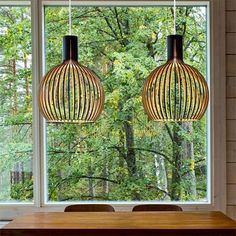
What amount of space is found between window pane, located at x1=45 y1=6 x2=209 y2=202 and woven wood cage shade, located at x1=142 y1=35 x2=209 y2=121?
1035mm

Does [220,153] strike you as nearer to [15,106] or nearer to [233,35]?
[233,35]

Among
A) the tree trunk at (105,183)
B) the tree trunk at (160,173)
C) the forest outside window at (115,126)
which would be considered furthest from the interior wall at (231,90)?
the tree trunk at (105,183)

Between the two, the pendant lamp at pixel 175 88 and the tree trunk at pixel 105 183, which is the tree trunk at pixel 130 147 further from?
the pendant lamp at pixel 175 88

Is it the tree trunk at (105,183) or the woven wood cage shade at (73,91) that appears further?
the tree trunk at (105,183)

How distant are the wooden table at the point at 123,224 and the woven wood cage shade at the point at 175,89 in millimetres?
615

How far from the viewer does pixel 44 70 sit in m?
2.94

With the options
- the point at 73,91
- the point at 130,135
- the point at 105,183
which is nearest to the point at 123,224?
the point at 73,91

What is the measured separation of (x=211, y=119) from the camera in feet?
9.44

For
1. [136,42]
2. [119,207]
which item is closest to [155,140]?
[119,207]

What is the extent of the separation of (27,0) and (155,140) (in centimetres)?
159

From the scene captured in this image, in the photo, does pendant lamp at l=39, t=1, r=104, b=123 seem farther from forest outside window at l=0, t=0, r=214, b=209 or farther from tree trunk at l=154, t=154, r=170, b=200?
tree trunk at l=154, t=154, r=170, b=200

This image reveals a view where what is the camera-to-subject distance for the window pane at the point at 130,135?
2992 millimetres

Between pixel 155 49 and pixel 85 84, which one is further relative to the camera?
pixel 155 49

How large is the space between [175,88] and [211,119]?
3.53ft
